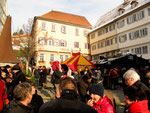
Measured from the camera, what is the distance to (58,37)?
32.6 meters

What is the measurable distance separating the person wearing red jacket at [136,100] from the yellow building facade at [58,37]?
27.9 m

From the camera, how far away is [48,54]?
31.2 meters

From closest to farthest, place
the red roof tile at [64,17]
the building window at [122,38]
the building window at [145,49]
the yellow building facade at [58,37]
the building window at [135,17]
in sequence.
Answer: the building window at [145,49] → the building window at [135,17] → the building window at [122,38] → the yellow building facade at [58,37] → the red roof tile at [64,17]

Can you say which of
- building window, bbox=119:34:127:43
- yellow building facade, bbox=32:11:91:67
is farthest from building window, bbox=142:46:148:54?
yellow building facade, bbox=32:11:91:67

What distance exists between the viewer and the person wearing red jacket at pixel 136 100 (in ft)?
6.62

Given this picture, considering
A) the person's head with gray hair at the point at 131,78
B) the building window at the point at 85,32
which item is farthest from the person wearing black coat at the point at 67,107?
the building window at the point at 85,32

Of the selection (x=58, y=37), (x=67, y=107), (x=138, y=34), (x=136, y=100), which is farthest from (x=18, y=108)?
(x=58, y=37)

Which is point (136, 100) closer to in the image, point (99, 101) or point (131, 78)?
point (99, 101)

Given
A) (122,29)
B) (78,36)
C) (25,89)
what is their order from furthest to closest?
(78,36) < (122,29) < (25,89)

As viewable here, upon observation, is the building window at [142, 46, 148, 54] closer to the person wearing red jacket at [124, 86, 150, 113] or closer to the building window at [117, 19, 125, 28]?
the building window at [117, 19, 125, 28]

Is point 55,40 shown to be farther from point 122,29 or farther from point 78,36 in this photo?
point 122,29

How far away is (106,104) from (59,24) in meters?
32.3

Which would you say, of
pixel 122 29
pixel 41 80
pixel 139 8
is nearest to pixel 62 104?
pixel 41 80

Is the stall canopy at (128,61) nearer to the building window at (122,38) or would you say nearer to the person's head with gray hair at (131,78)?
the person's head with gray hair at (131,78)
